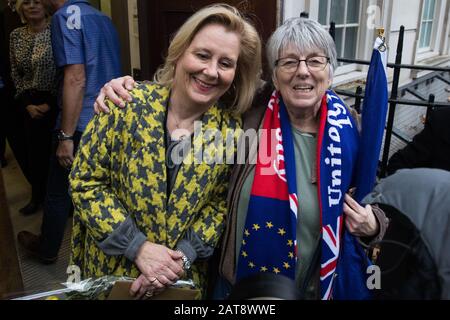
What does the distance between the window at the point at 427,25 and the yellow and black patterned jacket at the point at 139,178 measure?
6.80 meters

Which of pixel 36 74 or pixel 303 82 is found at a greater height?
pixel 303 82

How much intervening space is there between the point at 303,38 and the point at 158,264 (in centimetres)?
99

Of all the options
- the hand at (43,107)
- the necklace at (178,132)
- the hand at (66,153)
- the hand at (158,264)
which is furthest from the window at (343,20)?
the hand at (158,264)

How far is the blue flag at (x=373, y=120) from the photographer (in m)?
1.52

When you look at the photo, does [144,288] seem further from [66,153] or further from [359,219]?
[66,153]

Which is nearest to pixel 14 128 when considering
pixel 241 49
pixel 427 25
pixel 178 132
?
pixel 178 132

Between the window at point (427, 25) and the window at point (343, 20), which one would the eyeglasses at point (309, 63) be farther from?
the window at point (427, 25)

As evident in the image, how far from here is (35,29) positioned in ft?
10.3

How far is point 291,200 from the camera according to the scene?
152 centimetres

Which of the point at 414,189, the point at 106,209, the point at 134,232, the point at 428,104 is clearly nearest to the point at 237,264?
the point at 134,232

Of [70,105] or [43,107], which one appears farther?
[43,107]

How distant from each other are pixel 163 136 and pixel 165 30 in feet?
7.15

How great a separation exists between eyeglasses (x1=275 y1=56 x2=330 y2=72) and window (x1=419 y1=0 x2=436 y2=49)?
6449mm
